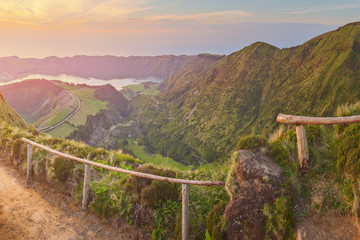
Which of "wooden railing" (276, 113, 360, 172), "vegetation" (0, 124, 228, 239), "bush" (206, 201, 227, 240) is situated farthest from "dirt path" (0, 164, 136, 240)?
"wooden railing" (276, 113, 360, 172)

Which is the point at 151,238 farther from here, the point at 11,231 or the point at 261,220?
the point at 11,231

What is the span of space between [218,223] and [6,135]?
1801 cm

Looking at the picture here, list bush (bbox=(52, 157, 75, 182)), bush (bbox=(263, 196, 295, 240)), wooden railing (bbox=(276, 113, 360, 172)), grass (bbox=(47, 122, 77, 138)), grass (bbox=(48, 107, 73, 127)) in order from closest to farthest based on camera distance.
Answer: bush (bbox=(263, 196, 295, 240)), wooden railing (bbox=(276, 113, 360, 172)), bush (bbox=(52, 157, 75, 182)), grass (bbox=(47, 122, 77, 138)), grass (bbox=(48, 107, 73, 127))

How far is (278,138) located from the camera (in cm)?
876

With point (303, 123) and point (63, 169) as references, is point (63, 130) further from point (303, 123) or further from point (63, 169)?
point (303, 123)

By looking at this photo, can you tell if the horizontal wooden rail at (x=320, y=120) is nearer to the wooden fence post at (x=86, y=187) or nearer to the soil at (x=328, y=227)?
the soil at (x=328, y=227)

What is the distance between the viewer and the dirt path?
9344 millimetres

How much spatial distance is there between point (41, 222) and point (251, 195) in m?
9.04

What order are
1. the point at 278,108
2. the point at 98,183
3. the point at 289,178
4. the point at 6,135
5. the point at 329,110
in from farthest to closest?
the point at 278,108 → the point at 329,110 → the point at 6,135 → the point at 98,183 → the point at 289,178

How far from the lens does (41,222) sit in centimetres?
1002

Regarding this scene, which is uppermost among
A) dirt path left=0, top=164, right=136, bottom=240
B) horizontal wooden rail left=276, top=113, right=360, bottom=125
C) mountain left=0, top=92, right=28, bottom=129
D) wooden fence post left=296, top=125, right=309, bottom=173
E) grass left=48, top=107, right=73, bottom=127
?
horizontal wooden rail left=276, top=113, right=360, bottom=125

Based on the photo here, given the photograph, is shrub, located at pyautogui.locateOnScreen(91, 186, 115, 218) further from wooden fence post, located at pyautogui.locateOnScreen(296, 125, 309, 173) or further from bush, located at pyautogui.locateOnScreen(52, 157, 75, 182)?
wooden fence post, located at pyautogui.locateOnScreen(296, 125, 309, 173)

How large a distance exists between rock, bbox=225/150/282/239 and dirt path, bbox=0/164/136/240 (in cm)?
449

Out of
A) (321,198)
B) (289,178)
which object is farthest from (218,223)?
(321,198)
